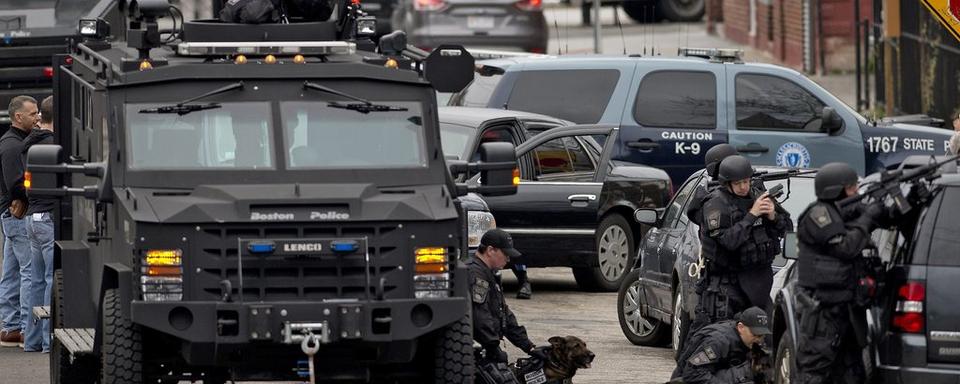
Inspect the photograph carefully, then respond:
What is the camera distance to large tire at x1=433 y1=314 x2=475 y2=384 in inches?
443

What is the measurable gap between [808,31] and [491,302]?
81.3 feet

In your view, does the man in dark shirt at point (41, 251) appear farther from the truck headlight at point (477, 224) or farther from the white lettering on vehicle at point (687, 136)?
the white lettering on vehicle at point (687, 136)

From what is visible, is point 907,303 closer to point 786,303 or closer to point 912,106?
point 786,303

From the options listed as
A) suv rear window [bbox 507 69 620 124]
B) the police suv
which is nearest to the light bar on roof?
the police suv

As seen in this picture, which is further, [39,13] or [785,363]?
A: [39,13]

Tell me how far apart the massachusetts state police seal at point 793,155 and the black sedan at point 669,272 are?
4.19m

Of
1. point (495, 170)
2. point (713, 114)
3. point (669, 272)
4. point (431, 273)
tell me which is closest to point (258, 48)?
point (495, 170)

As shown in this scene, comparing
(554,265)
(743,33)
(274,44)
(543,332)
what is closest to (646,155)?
(554,265)

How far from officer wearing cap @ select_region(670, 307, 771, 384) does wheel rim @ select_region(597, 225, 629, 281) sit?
18.4ft

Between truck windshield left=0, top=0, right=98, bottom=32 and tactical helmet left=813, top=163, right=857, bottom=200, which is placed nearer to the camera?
tactical helmet left=813, top=163, right=857, bottom=200

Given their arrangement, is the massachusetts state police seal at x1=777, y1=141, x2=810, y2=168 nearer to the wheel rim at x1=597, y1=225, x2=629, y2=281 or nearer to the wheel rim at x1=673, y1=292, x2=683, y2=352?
the wheel rim at x1=597, y1=225, x2=629, y2=281

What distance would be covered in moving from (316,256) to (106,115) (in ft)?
5.27

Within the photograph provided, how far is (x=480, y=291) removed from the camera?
40.2 ft

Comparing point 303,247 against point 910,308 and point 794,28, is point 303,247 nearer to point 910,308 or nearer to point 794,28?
point 910,308
